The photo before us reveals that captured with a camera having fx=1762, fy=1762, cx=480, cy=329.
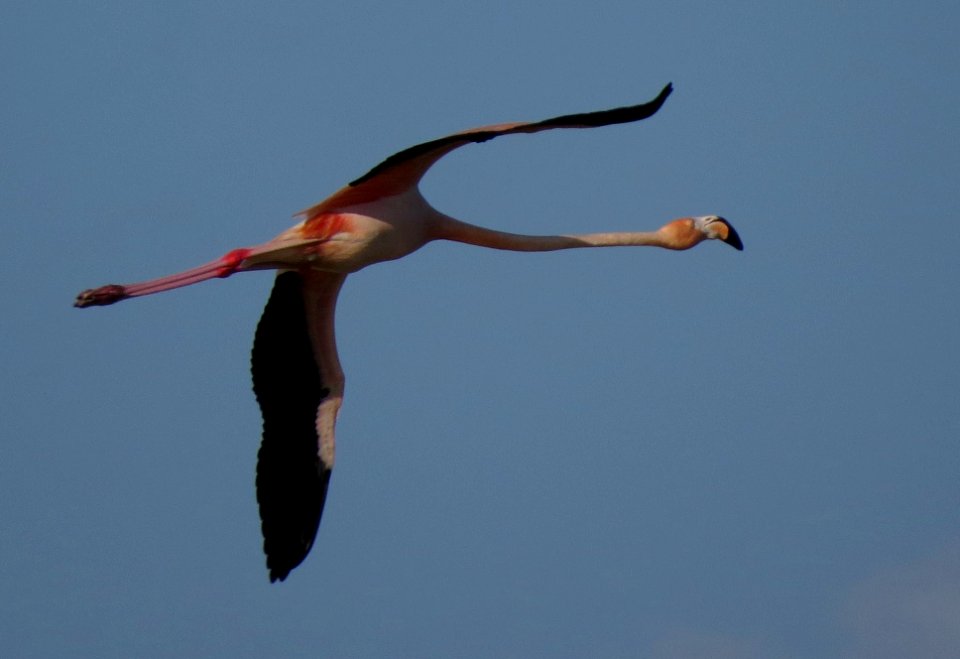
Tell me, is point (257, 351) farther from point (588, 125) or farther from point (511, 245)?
point (588, 125)

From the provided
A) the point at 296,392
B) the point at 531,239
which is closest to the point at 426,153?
the point at 531,239

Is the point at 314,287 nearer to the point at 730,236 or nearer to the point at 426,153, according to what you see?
the point at 426,153

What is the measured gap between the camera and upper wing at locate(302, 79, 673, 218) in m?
13.8

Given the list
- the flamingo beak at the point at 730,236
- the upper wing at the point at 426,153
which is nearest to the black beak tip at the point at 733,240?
the flamingo beak at the point at 730,236

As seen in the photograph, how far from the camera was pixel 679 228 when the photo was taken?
1752cm

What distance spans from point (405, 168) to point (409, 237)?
730 mm

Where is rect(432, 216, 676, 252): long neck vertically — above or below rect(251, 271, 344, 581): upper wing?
above

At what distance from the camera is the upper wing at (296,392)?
17.1 metres

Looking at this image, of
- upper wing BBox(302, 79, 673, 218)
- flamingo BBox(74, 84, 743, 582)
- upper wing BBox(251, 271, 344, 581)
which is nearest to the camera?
upper wing BBox(302, 79, 673, 218)

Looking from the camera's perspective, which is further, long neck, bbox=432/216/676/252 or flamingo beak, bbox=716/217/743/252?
flamingo beak, bbox=716/217/743/252

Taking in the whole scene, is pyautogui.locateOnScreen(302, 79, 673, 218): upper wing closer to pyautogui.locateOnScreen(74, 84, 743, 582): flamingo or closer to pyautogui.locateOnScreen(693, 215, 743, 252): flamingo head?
pyautogui.locateOnScreen(74, 84, 743, 582): flamingo

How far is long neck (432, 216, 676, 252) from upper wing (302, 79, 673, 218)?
0.70 meters

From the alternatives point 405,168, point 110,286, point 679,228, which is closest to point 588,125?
point 405,168

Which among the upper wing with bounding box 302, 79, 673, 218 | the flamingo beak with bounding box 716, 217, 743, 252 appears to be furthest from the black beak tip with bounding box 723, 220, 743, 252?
the upper wing with bounding box 302, 79, 673, 218
